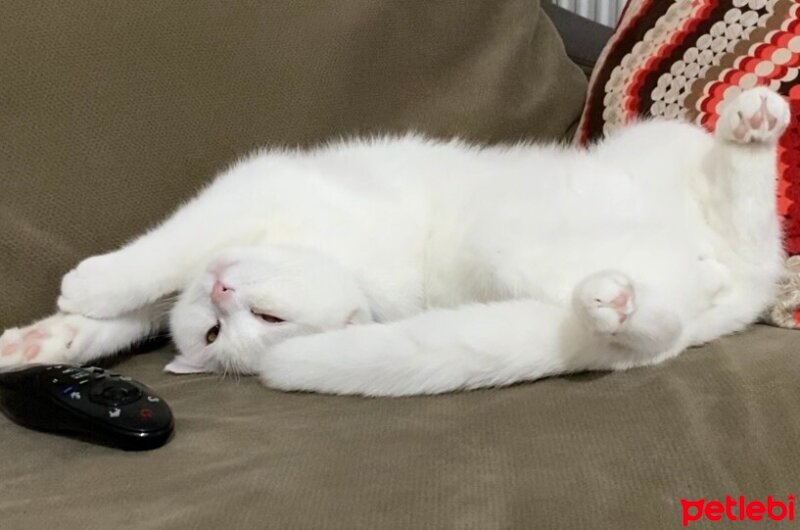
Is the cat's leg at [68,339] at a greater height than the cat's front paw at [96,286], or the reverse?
the cat's front paw at [96,286]

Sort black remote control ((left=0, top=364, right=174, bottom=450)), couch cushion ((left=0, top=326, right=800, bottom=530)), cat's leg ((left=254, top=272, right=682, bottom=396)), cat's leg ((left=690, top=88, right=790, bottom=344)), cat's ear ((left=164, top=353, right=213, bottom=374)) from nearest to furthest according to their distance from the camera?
couch cushion ((left=0, top=326, right=800, bottom=530)), black remote control ((left=0, top=364, right=174, bottom=450)), cat's leg ((left=254, top=272, right=682, bottom=396)), cat's leg ((left=690, top=88, right=790, bottom=344)), cat's ear ((left=164, top=353, right=213, bottom=374))

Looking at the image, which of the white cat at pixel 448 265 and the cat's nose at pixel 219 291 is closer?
the white cat at pixel 448 265

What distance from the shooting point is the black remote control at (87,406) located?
82 centimetres

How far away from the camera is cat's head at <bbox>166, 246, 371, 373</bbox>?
3.66 feet

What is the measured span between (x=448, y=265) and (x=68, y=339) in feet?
1.74

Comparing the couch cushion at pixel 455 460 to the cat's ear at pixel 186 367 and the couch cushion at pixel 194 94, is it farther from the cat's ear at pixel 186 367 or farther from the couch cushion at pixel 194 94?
the couch cushion at pixel 194 94

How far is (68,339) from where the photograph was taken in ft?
3.55

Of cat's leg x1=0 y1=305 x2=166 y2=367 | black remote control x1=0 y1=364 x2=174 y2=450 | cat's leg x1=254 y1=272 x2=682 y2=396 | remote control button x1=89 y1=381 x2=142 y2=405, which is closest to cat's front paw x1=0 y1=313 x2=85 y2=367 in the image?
cat's leg x1=0 y1=305 x2=166 y2=367

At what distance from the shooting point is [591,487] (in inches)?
27.6

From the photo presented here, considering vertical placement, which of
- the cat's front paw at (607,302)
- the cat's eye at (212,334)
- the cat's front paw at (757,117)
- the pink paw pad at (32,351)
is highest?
the cat's front paw at (757,117)

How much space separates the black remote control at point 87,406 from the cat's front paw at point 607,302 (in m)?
0.46

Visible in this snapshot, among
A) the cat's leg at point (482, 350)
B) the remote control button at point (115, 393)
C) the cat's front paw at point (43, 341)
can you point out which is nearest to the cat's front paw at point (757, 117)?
the cat's leg at point (482, 350)

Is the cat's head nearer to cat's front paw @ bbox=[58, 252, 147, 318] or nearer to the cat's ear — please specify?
the cat's ear

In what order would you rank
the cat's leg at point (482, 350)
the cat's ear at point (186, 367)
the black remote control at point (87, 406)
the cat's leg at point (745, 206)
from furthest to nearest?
1. the cat's ear at point (186, 367)
2. the cat's leg at point (745, 206)
3. the cat's leg at point (482, 350)
4. the black remote control at point (87, 406)
